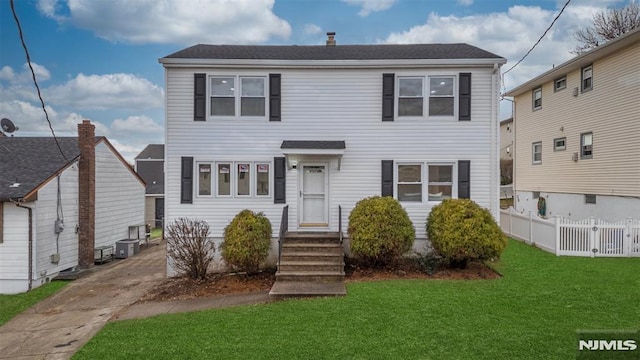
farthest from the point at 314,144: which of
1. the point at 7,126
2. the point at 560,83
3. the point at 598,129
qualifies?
the point at 7,126

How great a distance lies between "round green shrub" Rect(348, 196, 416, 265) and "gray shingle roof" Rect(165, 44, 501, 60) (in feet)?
15.5

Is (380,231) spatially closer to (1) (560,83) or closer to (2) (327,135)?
(2) (327,135)

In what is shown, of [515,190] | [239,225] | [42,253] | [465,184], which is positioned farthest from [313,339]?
[515,190]

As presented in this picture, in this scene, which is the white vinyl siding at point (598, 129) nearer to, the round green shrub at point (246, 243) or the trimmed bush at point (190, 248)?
the round green shrub at point (246, 243)

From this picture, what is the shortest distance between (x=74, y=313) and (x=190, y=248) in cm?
274

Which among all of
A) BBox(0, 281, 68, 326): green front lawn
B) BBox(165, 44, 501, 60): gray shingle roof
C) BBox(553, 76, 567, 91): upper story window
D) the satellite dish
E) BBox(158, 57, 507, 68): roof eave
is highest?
BBox(553, 76, 567, 91): upper story window

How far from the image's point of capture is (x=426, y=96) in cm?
1044

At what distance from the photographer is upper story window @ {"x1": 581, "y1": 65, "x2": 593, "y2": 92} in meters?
14.8

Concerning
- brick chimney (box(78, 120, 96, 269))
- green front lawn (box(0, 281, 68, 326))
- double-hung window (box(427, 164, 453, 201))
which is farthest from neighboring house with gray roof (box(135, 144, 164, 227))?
double-hung window (box(427, 164, 453, 201))

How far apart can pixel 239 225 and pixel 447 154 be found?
641cm

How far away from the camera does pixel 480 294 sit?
287 inches

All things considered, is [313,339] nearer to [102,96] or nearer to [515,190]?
[102,96]

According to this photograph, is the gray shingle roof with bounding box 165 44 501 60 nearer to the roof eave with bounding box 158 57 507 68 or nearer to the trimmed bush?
the roof eave with bounding box 158 57 507 68

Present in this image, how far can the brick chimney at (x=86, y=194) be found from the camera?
13055 mm
